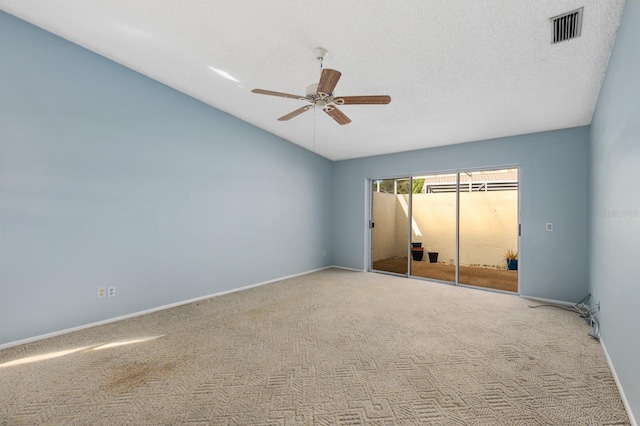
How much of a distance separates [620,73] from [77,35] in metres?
5.10

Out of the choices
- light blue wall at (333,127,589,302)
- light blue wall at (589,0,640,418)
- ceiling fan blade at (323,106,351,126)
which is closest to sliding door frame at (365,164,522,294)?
light blue wall at (333,127,589,302)

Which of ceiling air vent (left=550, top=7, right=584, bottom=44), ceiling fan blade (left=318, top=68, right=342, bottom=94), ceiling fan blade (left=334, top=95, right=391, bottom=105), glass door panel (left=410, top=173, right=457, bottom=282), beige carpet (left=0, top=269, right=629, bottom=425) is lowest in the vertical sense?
beige carpet (left=0, top=269, right=629, bottom=425)

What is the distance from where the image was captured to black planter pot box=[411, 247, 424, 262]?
287 inches

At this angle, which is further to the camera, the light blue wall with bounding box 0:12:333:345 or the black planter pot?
the black planter pot

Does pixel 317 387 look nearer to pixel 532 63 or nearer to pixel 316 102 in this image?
pixel 316 102

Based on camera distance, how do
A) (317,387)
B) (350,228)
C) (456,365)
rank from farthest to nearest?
1. (350,228)
2. (456,365)
3. (317,387)

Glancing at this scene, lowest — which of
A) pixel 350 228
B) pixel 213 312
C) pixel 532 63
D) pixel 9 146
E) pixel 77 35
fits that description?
pixel 213 312

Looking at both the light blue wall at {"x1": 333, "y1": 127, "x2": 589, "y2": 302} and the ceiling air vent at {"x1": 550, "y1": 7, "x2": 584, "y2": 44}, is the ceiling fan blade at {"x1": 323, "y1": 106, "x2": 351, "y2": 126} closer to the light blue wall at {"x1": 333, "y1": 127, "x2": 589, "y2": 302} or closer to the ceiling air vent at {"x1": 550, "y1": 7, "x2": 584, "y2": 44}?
the ceiling air vent at {"x1": 550, "y1": 7, "x2": 584, "y2": 44}

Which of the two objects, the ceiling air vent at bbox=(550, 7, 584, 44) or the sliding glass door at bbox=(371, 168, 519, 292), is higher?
the ceiling air vent at bbox=(550, 7, 584, 44)

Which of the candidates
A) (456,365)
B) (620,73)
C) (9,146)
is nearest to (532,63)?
(620,73)

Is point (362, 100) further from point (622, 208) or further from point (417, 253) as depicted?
point (417, 253)

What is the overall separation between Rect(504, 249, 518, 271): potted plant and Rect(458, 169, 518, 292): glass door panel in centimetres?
2

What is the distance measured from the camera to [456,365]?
233 cm

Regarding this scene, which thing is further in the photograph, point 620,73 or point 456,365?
point 456,365
